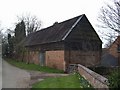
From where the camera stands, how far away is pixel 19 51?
6084 cm

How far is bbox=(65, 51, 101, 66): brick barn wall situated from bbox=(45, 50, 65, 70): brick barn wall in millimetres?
922

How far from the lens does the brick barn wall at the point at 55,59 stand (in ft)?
111

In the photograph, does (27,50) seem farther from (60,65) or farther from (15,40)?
(60,65)

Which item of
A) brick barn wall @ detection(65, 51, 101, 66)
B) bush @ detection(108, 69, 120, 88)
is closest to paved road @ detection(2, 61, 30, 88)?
bush @ detection(108, 69, 120, 88)

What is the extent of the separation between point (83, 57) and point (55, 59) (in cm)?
415

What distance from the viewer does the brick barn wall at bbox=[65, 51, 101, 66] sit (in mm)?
33531

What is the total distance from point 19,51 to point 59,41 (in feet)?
92.4

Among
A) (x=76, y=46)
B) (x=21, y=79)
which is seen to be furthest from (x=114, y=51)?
(x=21, y=79)

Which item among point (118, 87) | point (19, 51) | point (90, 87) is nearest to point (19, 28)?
point (19, 51)

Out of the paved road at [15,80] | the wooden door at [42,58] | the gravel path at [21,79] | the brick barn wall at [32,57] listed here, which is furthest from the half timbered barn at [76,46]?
the brick barn wall at [32,57]

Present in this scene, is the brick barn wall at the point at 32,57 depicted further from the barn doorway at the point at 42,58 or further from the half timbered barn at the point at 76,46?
the half timbered barn at the point at 76,46

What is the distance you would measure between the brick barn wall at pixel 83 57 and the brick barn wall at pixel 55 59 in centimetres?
92

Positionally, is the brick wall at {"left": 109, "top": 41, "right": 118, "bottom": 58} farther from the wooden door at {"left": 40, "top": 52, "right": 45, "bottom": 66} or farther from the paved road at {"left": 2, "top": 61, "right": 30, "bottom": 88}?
the paved road at {"left": 2, "top": 61, "right": 30, "bottom": 88}

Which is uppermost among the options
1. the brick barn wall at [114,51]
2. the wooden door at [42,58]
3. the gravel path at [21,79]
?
the brick barn wall at [114,51]
